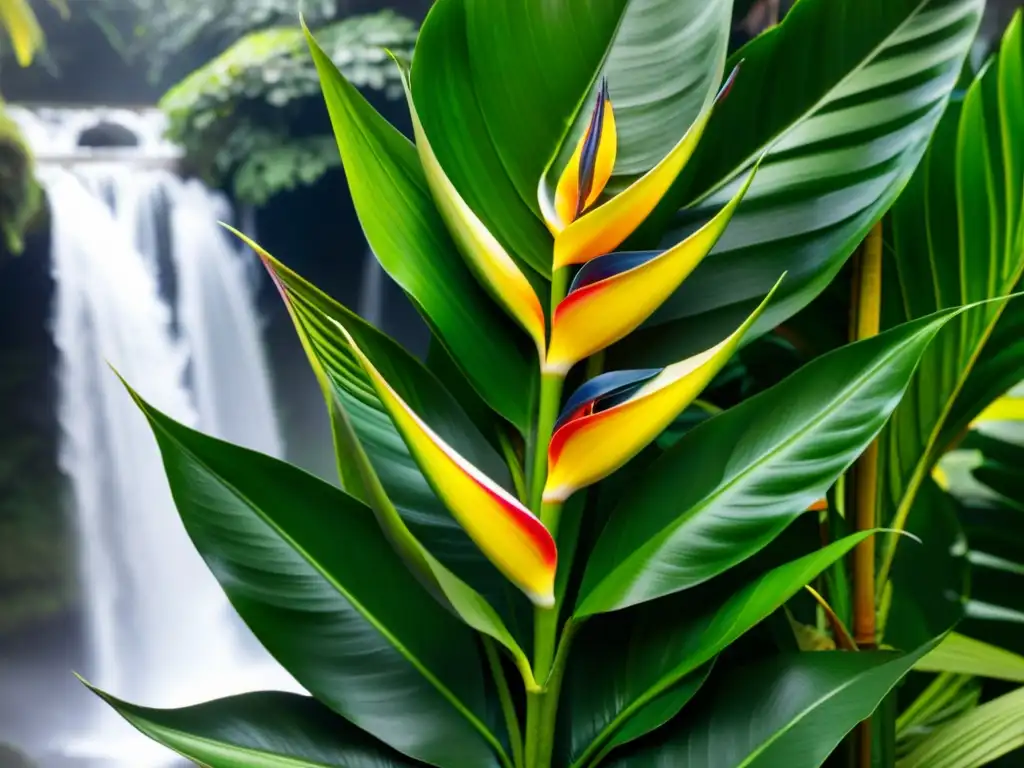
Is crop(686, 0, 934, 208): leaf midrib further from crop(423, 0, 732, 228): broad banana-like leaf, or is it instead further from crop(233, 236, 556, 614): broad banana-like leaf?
crop(233, 236, 556, 614): broad banana-like leaf

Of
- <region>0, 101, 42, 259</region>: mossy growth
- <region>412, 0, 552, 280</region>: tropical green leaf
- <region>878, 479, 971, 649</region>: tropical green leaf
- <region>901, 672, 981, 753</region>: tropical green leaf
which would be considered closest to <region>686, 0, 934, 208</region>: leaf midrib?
<region>412, 0, 552, 280</region>: tropical green leaf

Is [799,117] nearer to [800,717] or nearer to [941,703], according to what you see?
[800,717]

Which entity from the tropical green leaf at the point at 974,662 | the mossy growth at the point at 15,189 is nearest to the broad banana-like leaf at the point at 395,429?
the tropical green leaf at the point at 974,662

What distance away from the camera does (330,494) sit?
0.41 metres

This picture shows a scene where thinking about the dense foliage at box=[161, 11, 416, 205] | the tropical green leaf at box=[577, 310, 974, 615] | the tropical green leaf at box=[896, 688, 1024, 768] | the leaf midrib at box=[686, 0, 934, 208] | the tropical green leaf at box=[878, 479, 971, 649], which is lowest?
the tropical green leaf at box=[896, 688, 1024, 768]

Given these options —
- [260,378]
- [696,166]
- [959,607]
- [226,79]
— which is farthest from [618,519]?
[226,79]

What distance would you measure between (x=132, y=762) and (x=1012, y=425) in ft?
3.07

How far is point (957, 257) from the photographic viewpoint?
487 mm

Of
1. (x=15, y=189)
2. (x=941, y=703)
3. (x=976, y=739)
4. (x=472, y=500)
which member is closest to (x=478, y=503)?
(x=472, y=500)

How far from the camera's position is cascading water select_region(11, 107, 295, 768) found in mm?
727

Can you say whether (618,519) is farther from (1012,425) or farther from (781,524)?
(1012,425)

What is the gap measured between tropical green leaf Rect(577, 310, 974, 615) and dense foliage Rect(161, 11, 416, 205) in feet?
1.71

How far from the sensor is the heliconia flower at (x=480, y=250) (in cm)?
38

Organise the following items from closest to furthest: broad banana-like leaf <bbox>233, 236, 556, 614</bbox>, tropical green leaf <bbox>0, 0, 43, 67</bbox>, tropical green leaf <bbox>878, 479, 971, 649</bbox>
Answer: broad banana-like leaf <bbox>233, 236, 556, 614</bbox> → tropical green leaf <bbox>878, 479, 971, 649</bbox> → tropical green leaf <bbox>0, 0, 43, 67</bbox>
